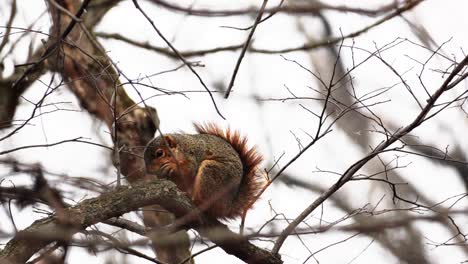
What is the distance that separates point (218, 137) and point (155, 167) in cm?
45

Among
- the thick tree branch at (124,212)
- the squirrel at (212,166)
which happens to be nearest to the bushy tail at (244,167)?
the squirrel at (212,166)

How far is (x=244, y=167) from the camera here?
15.1ft

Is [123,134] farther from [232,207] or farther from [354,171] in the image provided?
[354,171]

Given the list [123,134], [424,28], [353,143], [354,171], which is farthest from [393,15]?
[354,171]

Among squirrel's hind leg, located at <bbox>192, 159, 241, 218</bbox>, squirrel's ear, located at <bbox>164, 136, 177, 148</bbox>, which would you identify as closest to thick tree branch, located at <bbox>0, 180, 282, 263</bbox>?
squirrel's hind leg, located at <bbox>192, 159, 241, 218</bbox>

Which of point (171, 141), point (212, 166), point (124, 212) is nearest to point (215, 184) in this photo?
point (212, 166)

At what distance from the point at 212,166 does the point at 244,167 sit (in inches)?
9.0

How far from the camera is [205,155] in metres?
4.63

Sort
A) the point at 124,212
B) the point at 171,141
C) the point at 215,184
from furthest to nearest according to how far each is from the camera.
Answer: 1. the point at 171,141
2. the point at 215,184
3. the point at 124,212

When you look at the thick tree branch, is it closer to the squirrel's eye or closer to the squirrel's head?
the squirrel's head

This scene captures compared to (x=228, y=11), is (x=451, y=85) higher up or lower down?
lower down

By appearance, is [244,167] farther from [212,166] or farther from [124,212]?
[124,212]

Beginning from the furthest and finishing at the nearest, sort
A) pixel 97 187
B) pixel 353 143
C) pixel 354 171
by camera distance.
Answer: pixel 353 143 < pixel 354 171 < pixel 97 187

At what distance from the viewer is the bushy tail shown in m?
4.38
